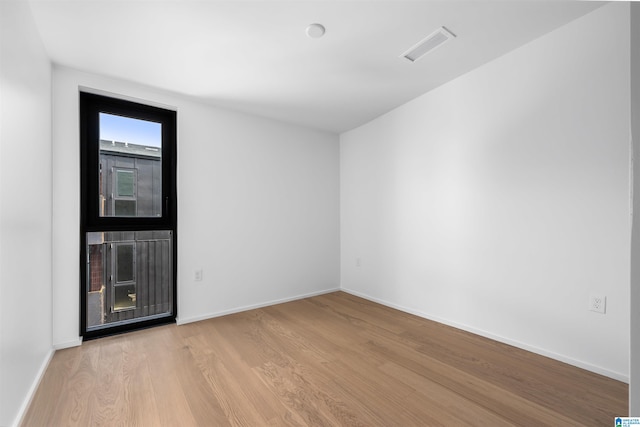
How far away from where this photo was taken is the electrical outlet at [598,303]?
1.75 m

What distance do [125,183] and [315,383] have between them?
105 inches

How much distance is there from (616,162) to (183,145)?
3413mm

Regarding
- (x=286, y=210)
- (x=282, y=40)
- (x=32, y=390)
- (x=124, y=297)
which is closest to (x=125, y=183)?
(x=124, y=297)

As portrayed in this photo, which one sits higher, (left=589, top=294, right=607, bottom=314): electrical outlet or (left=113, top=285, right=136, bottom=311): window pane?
(left=589, top=294, right=607, bottom=314): electrical outlet

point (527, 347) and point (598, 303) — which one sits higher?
point (598, 303)

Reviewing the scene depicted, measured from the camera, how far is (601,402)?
5.02ft

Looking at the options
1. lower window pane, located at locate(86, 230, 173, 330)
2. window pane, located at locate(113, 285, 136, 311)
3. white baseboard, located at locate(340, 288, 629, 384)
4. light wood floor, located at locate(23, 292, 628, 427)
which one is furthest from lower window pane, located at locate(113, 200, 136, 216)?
white baseboard, located at locate(340, 288, 629, 384)

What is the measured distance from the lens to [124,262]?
11.2 feet

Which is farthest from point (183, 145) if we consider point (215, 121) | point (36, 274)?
point (36, 274)

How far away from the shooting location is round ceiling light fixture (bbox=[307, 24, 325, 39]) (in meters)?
1.83

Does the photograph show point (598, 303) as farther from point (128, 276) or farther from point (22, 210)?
point (128, 276)

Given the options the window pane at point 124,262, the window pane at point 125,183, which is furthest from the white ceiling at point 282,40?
the window pane at point 124,262

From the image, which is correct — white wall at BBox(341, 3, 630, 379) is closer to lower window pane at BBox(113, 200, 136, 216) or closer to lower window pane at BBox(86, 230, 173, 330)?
lower window pane at BBox(113, 200, 136, 216)

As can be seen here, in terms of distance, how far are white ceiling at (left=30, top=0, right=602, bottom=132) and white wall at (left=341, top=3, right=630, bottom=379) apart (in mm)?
246
